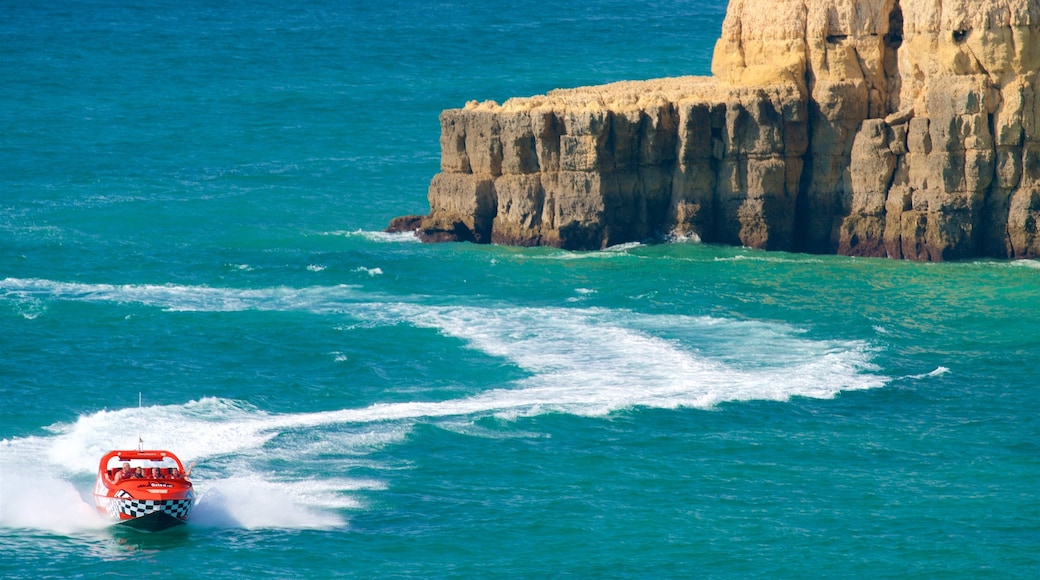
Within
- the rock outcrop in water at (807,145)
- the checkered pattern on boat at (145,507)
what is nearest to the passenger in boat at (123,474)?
the checkered pattern on boat at (145,507)

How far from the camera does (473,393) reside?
263 ft

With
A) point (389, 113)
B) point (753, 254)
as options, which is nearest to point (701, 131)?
point (753, 254)

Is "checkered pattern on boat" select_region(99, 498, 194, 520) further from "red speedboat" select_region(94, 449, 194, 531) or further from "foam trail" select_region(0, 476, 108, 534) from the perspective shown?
"foam trail" select_region(0, 476, 108, 534)

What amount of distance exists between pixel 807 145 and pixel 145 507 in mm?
49135

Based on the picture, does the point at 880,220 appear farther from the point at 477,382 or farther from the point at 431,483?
the point at 431,483

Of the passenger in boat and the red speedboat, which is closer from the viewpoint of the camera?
the red speedboat

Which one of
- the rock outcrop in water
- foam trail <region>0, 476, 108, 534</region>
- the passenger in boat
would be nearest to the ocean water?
foam trail <region>0, 476, 108, 534</region>

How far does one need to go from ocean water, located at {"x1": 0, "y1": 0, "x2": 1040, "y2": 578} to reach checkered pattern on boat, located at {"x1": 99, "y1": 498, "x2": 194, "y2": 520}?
0.73 meters

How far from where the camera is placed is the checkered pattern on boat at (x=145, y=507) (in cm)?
6400

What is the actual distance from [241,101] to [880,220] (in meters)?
70.2

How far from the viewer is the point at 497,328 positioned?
9038 cm

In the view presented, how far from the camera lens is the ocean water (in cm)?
6412

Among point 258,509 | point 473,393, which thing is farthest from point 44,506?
point 473,393

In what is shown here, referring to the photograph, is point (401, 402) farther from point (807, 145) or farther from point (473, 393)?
point (807, 145)
